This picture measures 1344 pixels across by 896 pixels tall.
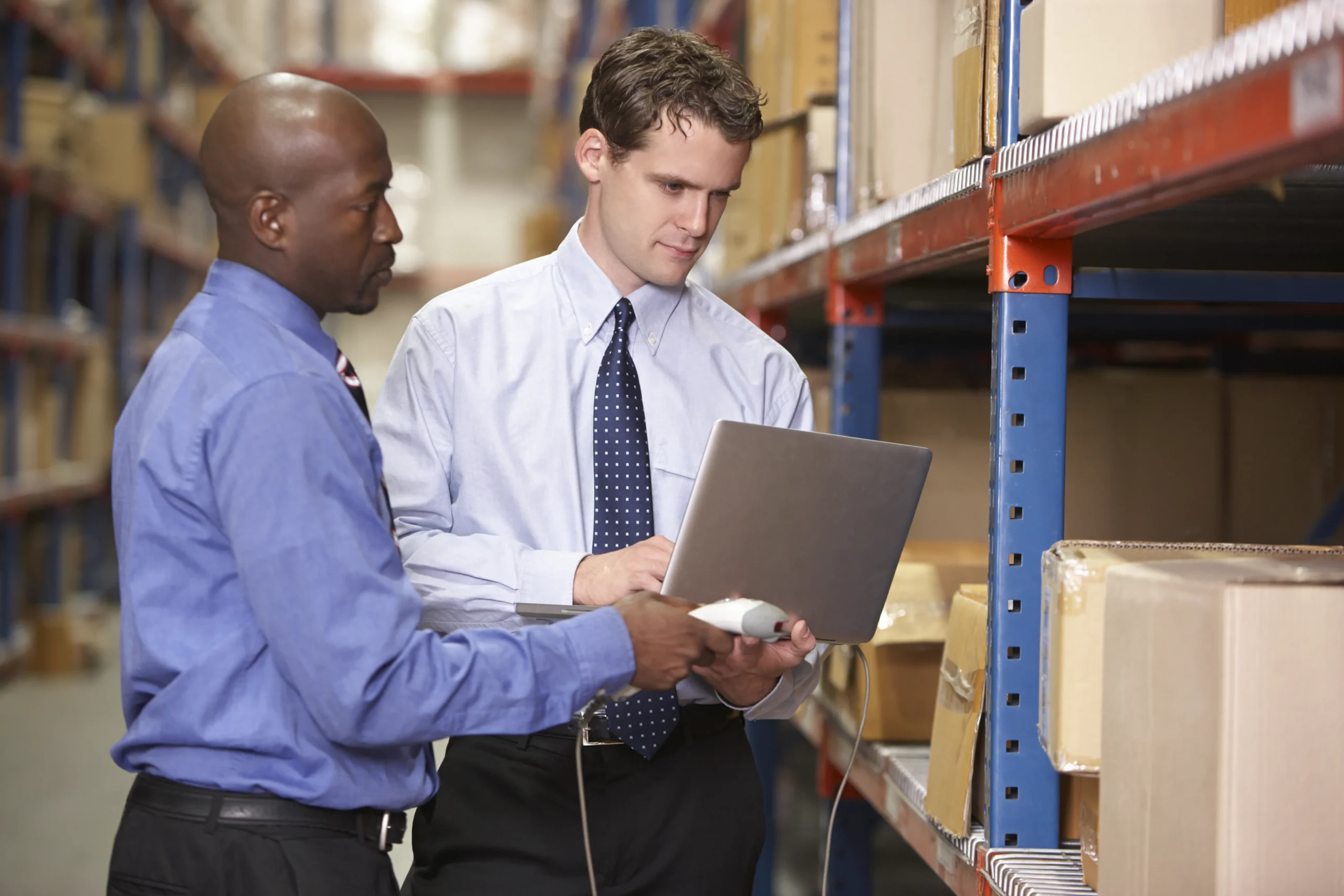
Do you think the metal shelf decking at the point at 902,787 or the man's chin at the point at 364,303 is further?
the metal shelf decking at the point at 902,787

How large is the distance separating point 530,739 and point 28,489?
5.29 metres

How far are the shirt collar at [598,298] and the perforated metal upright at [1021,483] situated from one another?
526 mm

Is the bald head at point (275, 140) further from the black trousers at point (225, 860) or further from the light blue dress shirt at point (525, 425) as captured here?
the black trousers at point (225, 860)

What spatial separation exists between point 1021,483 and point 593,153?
76 centimetres

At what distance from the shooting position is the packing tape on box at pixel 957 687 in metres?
1.65

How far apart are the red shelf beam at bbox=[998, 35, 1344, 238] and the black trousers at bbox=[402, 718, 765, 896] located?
0.88 metres

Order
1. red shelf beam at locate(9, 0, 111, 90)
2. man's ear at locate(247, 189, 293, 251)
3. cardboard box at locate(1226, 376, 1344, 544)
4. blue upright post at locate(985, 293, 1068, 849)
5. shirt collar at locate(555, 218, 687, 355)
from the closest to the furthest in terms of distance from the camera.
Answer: man's ear at locate(247, 189, 293, 251) → blue upright post at locate(985, 293, 1068, 849) → shirt collar at locate(555, 218, 687, 355) → cardboard box at locate(1226, 376, 1344, 544) → red shelf beam at locate(9, 0, 111, 90)

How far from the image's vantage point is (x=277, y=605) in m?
1.18

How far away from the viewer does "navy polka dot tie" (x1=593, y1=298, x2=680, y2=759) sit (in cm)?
170

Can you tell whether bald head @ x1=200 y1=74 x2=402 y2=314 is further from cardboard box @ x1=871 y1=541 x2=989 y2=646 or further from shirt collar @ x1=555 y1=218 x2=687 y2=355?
cardboard box @ x1=871 y1=541 x2=989 y2=646

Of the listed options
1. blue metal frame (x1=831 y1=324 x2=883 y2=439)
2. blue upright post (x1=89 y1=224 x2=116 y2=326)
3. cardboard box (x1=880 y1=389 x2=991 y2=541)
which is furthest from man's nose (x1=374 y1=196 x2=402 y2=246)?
blue upright post (x1=89 y1=224 x2=116 y2=326)

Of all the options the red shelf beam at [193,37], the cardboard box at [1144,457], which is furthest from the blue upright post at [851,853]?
the red shelf beam at [193,37]

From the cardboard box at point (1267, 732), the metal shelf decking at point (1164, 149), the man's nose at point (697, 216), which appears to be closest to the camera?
the metal shelf decking at point (1164, 149)

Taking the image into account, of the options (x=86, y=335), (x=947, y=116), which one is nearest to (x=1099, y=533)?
(x=947, y=116)
